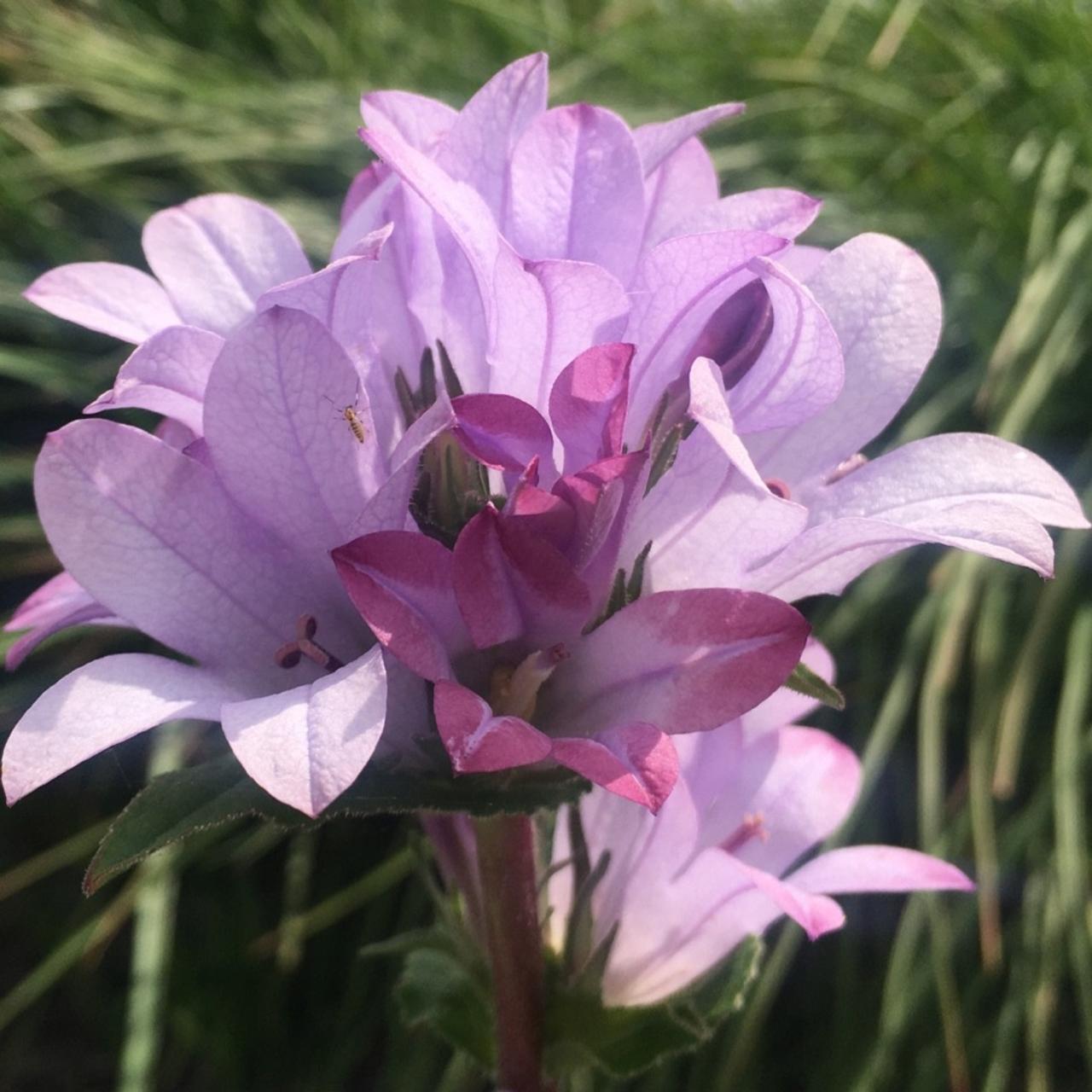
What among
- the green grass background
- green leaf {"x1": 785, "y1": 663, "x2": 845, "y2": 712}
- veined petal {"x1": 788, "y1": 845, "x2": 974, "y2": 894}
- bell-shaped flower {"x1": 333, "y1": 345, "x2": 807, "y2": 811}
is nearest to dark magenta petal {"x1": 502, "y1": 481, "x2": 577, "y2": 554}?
bell-shaped flower {"x1": 333, "y1": 345, "x2": 807, "y2": 811}

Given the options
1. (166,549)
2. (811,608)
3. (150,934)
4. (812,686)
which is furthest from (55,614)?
(811,608)

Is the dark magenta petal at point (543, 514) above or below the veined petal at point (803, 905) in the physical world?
above

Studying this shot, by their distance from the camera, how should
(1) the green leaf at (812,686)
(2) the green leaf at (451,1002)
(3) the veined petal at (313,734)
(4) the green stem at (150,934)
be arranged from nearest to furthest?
1. (3) the veined petal at (313,734)
2. (1) the green leaf at (812,686)
3. (2) the green leaf at (451,1002)
4. (4) the green stem at (150,934)

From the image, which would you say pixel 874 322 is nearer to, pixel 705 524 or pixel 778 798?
pixel 705 524

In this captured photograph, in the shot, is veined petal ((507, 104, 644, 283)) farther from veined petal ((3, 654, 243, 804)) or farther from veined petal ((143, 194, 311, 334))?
veined petal ((3, 654, 243, 804))

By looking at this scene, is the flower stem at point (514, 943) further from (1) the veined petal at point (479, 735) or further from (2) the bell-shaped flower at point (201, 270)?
(2) the bell-shaped flower at point (201, 270)

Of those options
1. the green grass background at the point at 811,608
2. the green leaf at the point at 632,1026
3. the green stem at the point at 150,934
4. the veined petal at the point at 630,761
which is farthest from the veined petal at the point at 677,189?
the green stem at the point at 150,934
